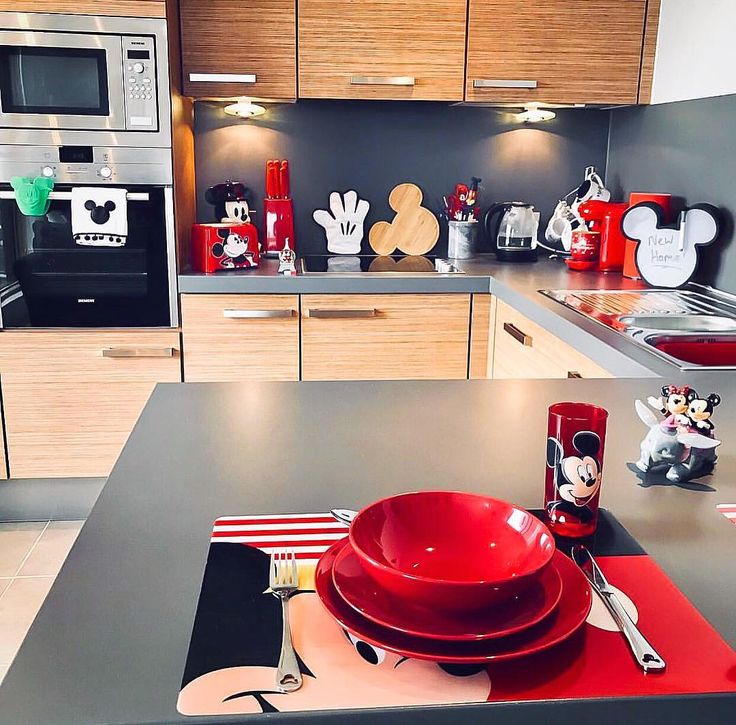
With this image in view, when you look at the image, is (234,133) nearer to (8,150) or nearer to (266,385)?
(8,150)

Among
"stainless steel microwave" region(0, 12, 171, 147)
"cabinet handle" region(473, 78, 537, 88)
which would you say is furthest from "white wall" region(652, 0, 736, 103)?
"stainless steel microwave" region(0, 12, 171, 147)

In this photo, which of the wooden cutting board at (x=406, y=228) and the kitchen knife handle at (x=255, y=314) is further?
the wooden cutting board at (x=406, y=228)

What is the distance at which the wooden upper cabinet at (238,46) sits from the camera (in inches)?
111

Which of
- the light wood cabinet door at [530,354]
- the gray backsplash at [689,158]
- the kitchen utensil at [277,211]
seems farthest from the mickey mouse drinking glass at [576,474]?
the kitchen utensil at [277,211]

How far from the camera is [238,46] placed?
2854 mm

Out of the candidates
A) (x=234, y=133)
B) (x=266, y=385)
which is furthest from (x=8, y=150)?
(x=266, y=385)

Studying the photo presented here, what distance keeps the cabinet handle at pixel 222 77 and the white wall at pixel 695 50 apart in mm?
1427

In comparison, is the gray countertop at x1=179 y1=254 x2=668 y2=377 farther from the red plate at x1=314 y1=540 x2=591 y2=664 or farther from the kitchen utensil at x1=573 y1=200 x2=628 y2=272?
the red plate at x1=314 y1=540 x2=591 y2=664

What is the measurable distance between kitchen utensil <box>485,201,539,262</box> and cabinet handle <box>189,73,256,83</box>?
1039mm

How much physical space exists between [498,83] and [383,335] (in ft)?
3.19

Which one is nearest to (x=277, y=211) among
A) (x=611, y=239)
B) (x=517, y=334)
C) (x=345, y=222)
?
(x=345, y=222)

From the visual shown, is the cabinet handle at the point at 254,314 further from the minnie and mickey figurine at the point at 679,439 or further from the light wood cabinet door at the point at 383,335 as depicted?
the minnie and mickey figurine at the point at 679,439

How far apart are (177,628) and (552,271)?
2563mm

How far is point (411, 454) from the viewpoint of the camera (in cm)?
115
